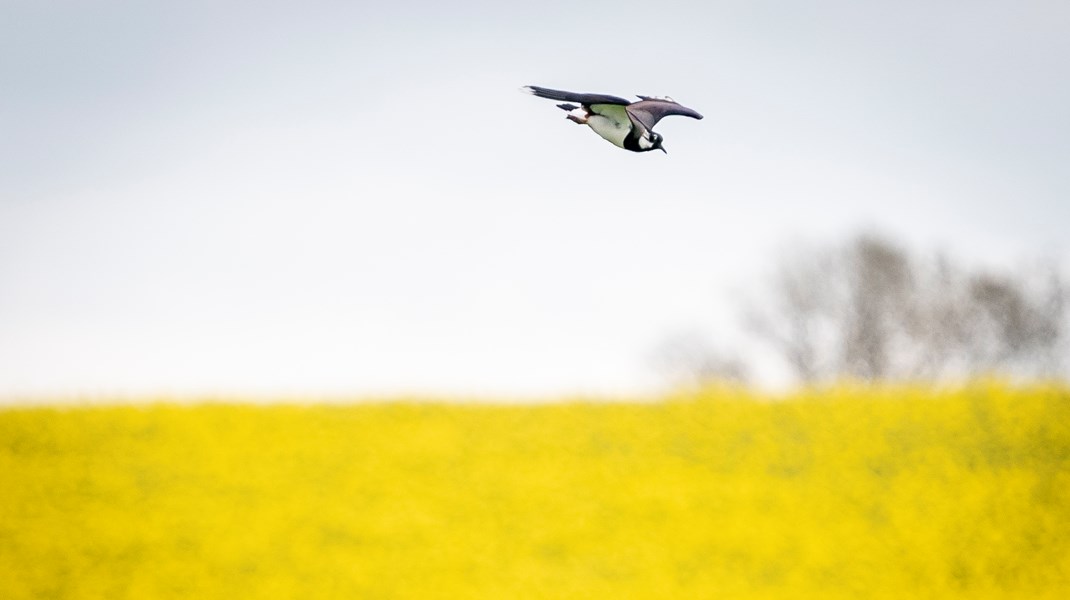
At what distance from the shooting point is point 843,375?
21156 millimetres

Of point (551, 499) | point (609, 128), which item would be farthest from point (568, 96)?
point (551, 499)

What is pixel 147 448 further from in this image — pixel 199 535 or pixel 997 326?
pixel 997 326

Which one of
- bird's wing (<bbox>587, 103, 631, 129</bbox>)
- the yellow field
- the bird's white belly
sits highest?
bird's wing (<bbox>587, 103, 631, 129</bbox>)

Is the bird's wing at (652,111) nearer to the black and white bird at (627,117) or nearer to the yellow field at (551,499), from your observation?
the black and white bird at (627,117)

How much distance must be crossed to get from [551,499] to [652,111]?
12.7ft

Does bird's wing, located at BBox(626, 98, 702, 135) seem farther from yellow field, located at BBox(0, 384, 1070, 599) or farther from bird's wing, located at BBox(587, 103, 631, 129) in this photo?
yellow field, located at BBox(0, 384, 1070, 599)

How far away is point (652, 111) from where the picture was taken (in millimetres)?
8172

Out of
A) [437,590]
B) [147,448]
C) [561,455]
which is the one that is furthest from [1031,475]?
[147,448]

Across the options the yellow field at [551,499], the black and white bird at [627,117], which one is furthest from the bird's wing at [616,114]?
the yellow field at [551,499]

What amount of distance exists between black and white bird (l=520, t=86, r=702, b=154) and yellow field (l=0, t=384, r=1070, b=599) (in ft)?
12.2

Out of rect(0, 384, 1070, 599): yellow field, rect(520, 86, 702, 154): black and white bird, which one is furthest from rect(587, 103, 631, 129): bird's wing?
rect(0, 384, 1070, 599): yellow field

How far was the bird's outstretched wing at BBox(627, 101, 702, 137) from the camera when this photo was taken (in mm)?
7844

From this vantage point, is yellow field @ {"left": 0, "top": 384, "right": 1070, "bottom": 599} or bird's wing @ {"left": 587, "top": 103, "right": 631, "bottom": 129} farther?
yellow field @ {"left": 0, "top": 384, "right": 1070, "bottom": 599}

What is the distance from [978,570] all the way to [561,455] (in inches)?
144
